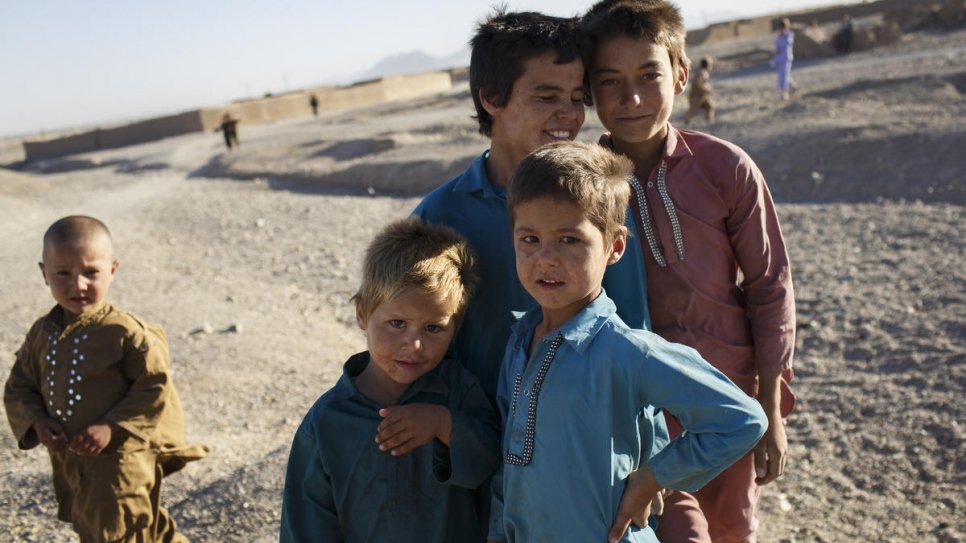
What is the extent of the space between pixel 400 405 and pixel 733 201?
1132mm

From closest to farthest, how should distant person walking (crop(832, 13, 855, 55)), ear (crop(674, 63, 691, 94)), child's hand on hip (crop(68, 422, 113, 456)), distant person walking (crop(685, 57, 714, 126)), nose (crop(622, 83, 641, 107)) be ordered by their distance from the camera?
nose (crop(622, 83, 641, 107)) < ear (crop(674, 63, 691, 94)) < child's hand on hip (crop(68, 422, 113, 456)) < distant person walking (crop(685, 57, 714, 126)) < distant person walking (crop(832, 13, 855, 55))

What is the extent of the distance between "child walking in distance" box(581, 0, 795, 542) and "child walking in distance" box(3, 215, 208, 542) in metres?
2.04

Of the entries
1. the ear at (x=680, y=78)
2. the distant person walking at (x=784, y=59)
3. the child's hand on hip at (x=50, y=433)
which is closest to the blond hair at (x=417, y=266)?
the ear at (x=680, y=78)

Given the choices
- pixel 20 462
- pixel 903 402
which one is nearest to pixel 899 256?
pixel 903 402

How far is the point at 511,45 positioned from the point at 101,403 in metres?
2.13

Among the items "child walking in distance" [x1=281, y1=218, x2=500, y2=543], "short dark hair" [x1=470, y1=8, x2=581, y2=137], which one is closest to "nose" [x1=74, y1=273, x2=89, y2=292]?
"child walking in distance" [x1=281, y1=218, x2=500, y2=543]

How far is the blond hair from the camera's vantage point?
243 cm

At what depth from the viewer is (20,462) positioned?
5738 millimetres

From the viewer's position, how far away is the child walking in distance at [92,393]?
3379mm

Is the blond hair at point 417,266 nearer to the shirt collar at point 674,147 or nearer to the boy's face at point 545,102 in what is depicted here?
the boy's face at point 545,102

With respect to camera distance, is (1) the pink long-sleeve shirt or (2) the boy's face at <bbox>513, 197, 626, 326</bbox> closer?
(2) the boy's face at <bbox>513, 197, 626, 326</bbox>

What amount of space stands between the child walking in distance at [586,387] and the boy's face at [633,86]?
434 mm

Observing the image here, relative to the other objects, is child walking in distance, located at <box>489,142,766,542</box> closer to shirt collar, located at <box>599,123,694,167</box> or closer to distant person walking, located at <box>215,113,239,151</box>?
shirt collar, located at <box>599,123,694,167</box>

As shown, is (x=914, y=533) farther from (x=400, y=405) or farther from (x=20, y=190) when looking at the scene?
(x=20, y=190)
